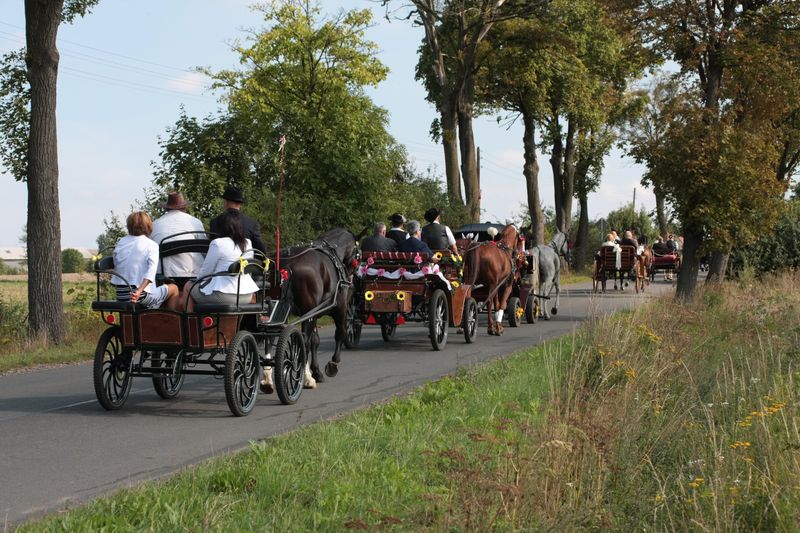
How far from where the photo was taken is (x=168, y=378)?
11.2 metres

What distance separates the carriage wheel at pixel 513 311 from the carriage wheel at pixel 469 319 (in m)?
2.85

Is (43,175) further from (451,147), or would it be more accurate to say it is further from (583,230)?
(583,230)

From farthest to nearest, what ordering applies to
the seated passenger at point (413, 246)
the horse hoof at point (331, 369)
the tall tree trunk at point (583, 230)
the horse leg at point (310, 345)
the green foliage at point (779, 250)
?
1. the tall tree trunk at point (583, 230)
2. the green foliage at point (779, 250)
3. the seated passenger at point (413, 246)
4. the horse hoof at point (331, 369)
5. the horse leg at point (310, 345)

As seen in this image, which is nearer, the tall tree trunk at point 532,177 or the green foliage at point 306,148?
the green foliage at point 306,148

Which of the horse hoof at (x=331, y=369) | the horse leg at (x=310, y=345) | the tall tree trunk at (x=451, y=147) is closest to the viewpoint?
the horse leg at (x=310, y=345)

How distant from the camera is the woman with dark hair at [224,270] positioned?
961cm

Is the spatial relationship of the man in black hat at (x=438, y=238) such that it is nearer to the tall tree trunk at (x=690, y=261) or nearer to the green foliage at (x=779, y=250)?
the tall tree trunk at (x=690, y=261)

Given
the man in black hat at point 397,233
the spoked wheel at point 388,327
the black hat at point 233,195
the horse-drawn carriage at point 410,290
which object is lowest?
the spoked wheel at point 388,327

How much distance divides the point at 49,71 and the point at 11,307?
448 cm

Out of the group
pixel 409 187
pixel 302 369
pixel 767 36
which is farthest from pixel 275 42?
pixel 302 369

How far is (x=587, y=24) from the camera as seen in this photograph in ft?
115

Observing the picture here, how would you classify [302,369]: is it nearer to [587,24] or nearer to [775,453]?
[775,453]

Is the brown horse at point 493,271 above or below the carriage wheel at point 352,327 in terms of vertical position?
above

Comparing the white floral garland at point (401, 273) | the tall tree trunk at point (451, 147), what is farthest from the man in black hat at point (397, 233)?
the tall tree trunk at point (451, 147)
